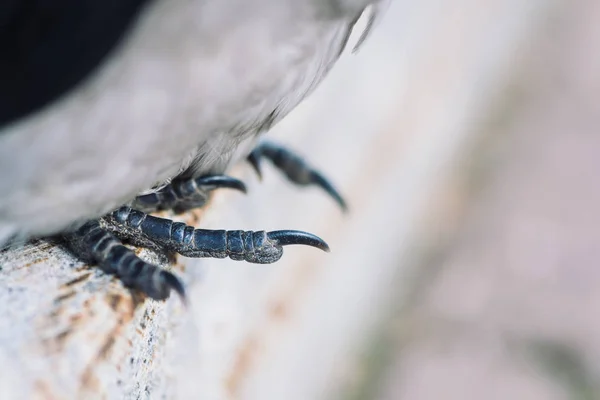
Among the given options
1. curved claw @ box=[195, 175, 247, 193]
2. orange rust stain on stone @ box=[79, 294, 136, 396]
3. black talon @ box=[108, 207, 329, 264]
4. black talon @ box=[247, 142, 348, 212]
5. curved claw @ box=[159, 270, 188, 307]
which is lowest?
orange rust stain on stone @ box=[79, 294, 136, 396]

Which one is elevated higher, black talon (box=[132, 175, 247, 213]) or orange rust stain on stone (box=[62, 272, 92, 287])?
black talon (box=[132, 175, 247, 213])

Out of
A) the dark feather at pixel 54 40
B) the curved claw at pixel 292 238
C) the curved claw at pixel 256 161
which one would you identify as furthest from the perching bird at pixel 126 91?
the curved claw at pixel 256 161

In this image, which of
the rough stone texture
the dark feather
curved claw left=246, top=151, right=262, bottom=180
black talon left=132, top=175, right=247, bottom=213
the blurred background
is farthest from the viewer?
the rough stone texture

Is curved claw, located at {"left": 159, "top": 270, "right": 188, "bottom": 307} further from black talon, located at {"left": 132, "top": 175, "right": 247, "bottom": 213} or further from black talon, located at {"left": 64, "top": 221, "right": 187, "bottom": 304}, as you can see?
black talon, located at {"left": 132, "top": 175, "right": 247, "bottom": 213}

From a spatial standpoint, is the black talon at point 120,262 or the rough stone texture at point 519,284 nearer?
the black talon at point 120,262

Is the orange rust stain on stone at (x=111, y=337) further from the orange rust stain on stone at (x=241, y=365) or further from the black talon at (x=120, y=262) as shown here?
the orange rust stain on stone at (x=241, y=365)

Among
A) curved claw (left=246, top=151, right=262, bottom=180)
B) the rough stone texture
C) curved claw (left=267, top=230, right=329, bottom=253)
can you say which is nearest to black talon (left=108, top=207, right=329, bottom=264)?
curved claw (left=267, top=230, right=329, bottom=253)
